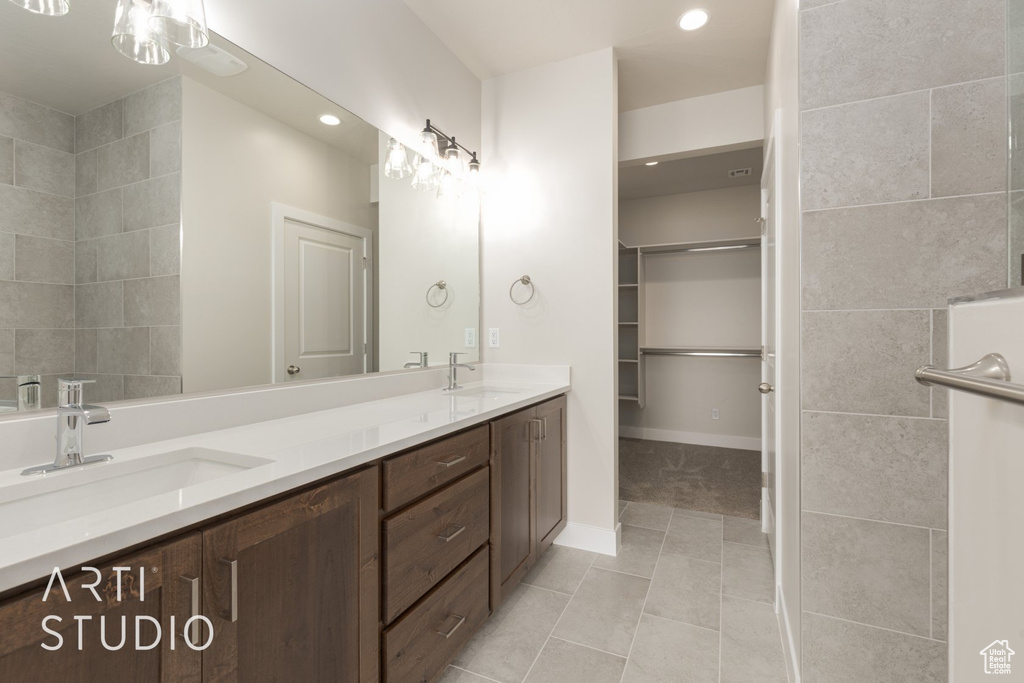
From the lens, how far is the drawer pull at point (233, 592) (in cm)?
83

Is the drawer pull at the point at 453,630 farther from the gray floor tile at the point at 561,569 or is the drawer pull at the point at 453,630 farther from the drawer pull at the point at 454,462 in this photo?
the gray floor tile at the point at 561,569

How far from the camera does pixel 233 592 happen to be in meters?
0.83

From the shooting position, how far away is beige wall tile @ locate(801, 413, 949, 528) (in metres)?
1.28

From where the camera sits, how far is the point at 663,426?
5008 mm

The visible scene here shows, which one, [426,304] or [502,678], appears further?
[426,304]

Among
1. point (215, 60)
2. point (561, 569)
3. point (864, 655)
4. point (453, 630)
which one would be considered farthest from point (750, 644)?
point (215, 60)

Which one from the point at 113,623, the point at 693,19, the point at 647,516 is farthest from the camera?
the point at 647,516

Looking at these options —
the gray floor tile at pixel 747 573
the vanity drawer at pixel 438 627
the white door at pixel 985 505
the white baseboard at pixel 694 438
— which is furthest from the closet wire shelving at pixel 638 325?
the white door at pixel 985 505

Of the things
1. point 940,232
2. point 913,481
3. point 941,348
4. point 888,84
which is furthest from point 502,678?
point 888,84

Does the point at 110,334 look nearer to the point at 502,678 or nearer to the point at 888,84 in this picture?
the point at 502,678

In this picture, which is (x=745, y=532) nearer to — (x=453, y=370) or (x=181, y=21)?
(x=453, y=370)

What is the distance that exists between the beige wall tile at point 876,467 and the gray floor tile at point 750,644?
0.66 m

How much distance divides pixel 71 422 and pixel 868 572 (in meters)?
2.04

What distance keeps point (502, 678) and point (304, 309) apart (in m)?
1.44
